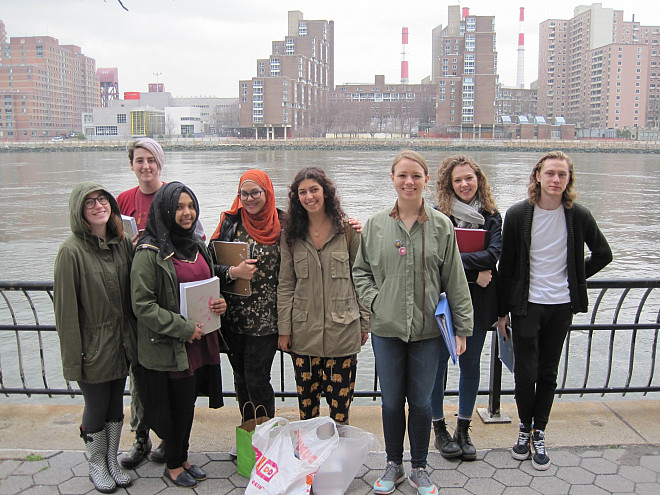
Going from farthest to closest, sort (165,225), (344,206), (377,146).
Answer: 1. (377,146)
2. (344,206)
3. (165,225)

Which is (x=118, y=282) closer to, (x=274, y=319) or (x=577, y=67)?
(x=274, y=319)

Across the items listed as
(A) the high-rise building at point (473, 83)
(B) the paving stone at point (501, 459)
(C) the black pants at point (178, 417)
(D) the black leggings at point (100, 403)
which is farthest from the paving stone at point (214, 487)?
(A) the high-rise building at point (473, 83)

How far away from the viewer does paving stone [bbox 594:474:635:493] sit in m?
3.15

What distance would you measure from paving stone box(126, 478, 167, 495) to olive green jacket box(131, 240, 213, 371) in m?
0.69

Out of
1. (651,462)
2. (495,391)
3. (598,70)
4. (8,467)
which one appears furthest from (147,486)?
(598,70)

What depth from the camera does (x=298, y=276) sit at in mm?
3338

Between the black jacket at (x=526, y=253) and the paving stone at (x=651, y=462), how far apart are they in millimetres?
987

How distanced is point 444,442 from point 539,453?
0.57 m

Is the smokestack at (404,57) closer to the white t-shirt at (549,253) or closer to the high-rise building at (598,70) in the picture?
the high-rise building at (598,70)

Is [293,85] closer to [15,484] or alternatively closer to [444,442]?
[444,442]

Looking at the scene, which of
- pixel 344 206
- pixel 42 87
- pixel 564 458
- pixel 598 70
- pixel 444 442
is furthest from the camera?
pixel 42 87

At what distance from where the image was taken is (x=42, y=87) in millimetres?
133250

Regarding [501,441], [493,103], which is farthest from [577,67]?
[501,441]

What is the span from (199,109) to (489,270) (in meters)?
132
